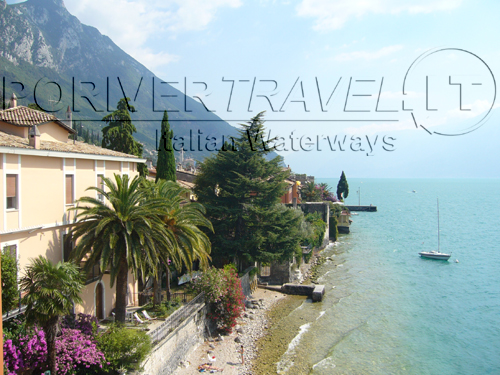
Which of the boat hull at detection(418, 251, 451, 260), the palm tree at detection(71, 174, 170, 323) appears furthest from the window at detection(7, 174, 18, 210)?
the boat hull at detection(418, 251, 451, 260)

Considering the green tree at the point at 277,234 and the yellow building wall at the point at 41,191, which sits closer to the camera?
the yellow building wall at the point at 41,191

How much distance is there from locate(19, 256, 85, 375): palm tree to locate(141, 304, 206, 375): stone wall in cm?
381

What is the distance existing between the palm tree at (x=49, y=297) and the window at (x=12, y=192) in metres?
2.85

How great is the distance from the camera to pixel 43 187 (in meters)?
14.0

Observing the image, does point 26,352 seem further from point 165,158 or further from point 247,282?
point 247,282

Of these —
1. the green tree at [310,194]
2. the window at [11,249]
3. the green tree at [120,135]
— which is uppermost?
the green tree at [120,135]

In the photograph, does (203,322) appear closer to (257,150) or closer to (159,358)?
(159,358)

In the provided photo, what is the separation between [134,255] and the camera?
47.1 ft

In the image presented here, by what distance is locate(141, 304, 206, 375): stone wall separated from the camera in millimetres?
14273

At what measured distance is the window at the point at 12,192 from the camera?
40.7 feet

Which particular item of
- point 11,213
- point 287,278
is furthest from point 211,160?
point 11,213

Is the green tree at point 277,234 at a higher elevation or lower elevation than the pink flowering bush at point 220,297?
higher

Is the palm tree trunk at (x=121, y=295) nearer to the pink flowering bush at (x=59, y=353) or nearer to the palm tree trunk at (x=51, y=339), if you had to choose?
the pink flowering bush at (x=59, y=353)

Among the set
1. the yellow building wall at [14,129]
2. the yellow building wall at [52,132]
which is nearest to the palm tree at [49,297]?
the yellow building wall at [14,129]
